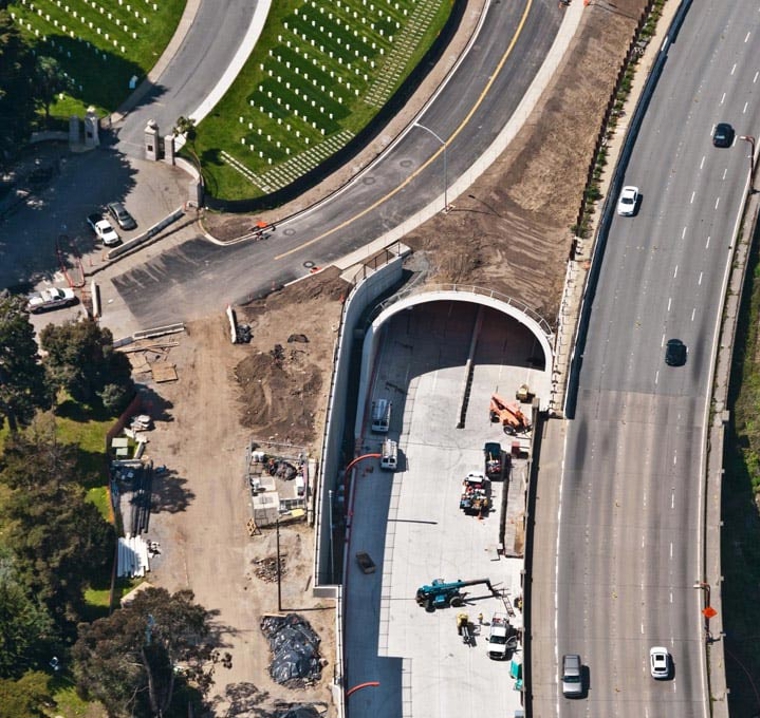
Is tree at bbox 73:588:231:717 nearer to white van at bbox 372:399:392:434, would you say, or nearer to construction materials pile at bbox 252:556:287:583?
construction materials pile at bbox 252:556:287:583

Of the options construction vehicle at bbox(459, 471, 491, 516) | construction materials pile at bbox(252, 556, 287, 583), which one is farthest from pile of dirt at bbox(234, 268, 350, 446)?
construction vehicle at bbox(459, 471, 491, 516)

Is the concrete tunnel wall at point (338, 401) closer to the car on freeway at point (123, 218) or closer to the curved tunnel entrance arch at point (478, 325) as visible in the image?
the curved tunnel entrance arch at point (478, 325)

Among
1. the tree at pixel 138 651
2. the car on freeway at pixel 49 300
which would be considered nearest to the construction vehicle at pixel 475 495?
the tree at pixel 138 651

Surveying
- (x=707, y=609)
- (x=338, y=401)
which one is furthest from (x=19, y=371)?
(x=707, y=609)

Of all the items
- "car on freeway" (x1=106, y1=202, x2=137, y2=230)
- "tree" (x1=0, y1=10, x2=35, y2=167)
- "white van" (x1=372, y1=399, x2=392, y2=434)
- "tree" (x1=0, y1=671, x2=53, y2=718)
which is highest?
"tree" (x1=0, y1=10, x2=35, y2=167)

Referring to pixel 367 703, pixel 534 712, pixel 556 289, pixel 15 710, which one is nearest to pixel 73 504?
pixel 15 710

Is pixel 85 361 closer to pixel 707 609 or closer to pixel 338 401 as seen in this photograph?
pixel 338 401
